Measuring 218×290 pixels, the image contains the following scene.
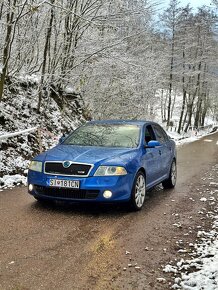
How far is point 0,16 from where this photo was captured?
1150 cm

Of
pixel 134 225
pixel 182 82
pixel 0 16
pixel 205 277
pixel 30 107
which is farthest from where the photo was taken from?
pixel 182 82

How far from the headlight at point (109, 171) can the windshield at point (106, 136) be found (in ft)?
3.45

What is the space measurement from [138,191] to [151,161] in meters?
0.95

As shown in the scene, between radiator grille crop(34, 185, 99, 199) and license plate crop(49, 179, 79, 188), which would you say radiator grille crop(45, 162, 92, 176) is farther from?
radiator grille crop(34, 185, 99, 199)

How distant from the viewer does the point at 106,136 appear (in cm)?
782

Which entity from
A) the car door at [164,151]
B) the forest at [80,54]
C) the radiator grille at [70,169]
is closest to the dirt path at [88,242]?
the radiator grille at [70,169]

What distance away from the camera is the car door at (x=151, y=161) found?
7.53 meters

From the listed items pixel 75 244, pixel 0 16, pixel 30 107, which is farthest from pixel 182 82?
pixel 75 244

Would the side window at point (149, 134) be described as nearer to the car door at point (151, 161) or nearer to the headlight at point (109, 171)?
the car door at point (151, 161)

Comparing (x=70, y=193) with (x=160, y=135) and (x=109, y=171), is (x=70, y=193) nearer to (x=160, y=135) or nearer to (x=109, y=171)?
(x=109, y=171)

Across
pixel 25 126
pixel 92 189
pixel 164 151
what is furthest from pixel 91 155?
pixel 25 126

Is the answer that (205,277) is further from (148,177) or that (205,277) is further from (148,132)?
(148,132)

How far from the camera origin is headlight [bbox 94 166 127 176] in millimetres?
6418

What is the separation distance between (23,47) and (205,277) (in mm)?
11903
